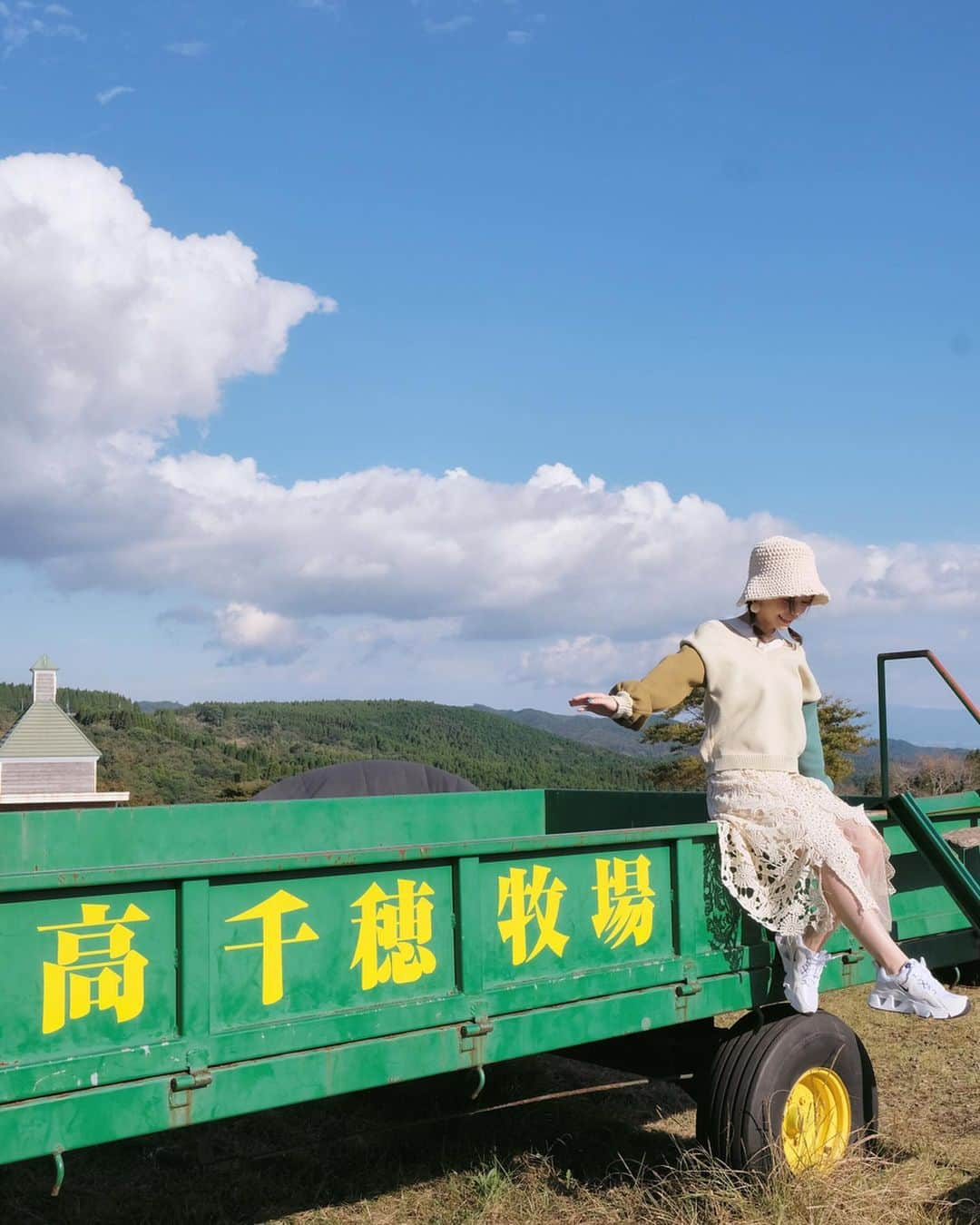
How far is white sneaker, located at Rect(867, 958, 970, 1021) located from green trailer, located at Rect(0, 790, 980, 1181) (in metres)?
0.27

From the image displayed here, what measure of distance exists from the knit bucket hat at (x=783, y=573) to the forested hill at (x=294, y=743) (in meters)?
29.6

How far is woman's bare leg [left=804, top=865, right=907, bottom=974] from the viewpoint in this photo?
3.87 metres

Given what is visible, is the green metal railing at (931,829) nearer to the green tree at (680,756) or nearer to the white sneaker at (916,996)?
the white sneaker at (916,996)

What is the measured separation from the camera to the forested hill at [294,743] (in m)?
46.5

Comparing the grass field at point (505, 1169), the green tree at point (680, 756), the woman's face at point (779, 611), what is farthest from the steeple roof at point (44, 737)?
the woman's face at point (779, 611)

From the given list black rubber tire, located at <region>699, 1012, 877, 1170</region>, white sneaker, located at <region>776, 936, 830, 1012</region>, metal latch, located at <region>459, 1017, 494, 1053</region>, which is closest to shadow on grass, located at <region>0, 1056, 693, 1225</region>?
metal latch, located at <region>459, 1017, 494, 1053</region>

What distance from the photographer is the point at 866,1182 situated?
13.0 ft

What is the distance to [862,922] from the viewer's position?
3.88 m

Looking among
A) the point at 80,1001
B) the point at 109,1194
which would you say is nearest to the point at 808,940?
the point at 80,1001

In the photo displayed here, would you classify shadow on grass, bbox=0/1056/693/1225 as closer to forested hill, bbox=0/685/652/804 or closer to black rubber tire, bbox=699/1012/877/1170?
black rubber tire, bbox=699/1012/877/1170

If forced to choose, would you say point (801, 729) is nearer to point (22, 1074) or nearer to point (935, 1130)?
point (935, 1130)

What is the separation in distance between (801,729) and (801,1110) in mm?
1263

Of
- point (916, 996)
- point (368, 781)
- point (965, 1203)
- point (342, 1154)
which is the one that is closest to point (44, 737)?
point (368, 781)

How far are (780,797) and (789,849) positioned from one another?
0.59 feet
